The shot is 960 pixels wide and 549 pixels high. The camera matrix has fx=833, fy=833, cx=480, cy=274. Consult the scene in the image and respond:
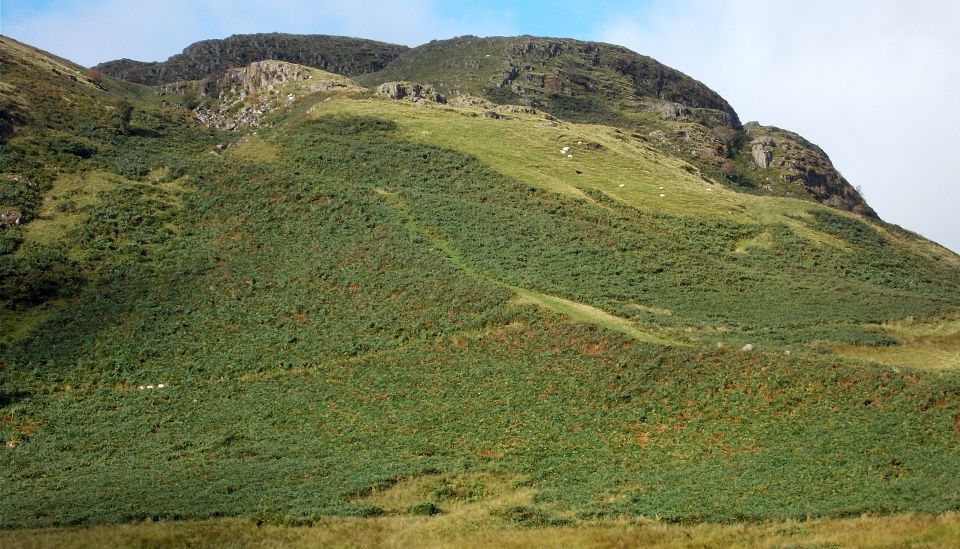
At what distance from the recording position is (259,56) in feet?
525

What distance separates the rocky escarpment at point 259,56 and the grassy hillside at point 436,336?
71.6 metres

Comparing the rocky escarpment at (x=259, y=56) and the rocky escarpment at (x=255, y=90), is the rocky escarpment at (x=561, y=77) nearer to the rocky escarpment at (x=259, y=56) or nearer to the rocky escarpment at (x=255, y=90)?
the rocky escarpment at (x=259, y=56)

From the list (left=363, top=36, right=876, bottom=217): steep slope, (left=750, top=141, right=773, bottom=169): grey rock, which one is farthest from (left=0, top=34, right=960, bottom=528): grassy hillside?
(left=750, top=141, right=773, bottom=169): grey rock

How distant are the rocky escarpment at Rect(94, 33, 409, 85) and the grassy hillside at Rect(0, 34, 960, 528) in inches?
2820

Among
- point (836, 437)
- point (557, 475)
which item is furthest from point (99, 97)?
point (836, 437)

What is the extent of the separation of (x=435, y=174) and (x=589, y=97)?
2927 inches

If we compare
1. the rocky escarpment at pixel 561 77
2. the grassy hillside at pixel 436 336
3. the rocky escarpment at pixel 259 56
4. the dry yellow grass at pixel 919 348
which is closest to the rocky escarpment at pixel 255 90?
the grassy hillside at pixel 436 336

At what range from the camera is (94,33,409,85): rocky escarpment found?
6004 inches

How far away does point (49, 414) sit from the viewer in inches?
1543

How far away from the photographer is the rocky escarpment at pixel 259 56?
6004 inches

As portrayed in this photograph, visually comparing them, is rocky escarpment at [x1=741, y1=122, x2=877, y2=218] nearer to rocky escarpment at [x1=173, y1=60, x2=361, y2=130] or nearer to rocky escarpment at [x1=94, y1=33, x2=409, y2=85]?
rocky escarpment at [x1=173, y1=60, x2=361, y2=130]

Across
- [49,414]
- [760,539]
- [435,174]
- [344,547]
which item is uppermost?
[435,174]

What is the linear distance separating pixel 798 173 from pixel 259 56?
10083 centimetres

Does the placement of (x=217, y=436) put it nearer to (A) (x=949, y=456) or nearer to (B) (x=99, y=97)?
(A) (x=949, y=456)
